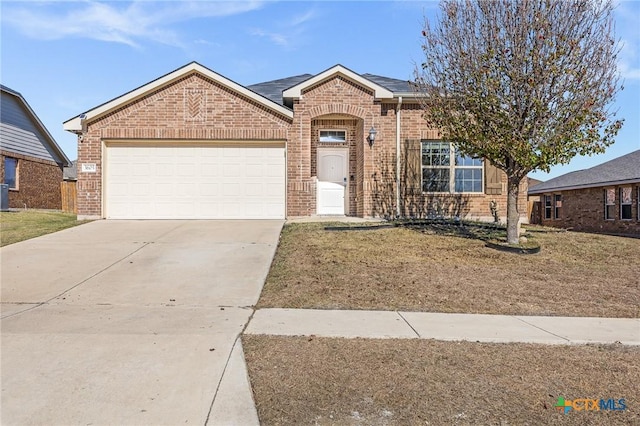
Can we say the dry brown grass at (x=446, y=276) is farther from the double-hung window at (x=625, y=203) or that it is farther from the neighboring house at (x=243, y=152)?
the double-hung window at (x=625, y=203)

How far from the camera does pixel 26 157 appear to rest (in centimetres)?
2019

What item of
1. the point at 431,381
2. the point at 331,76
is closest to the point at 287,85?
the point at 331,76

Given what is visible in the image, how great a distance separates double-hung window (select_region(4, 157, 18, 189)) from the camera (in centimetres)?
1867

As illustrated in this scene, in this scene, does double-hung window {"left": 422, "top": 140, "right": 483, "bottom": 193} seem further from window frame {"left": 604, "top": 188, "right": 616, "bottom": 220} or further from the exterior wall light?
window frame {"left": 604, "top": 188, "right": 616, "bottom": 220}

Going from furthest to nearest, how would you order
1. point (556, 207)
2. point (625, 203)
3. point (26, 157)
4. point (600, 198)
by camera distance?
point (556, 207)
point (600, 198)
point (26, 157)
point (625, 203)

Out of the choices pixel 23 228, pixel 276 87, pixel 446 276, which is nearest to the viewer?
pixel 446 276

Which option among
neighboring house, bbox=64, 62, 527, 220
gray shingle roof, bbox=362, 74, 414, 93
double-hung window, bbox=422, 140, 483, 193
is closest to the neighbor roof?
neighboring house, bbox=64, 62, 527, 220

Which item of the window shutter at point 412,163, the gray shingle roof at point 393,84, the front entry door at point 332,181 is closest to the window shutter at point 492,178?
the window shutter at point 412,163

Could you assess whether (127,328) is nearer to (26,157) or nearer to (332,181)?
(332,181)

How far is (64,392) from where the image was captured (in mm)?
3275

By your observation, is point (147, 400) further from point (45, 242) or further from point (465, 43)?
point (465, 43)

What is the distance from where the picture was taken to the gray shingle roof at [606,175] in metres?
18.9

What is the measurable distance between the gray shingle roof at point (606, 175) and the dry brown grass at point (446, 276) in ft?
35.0

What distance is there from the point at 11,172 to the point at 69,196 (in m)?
2.92
